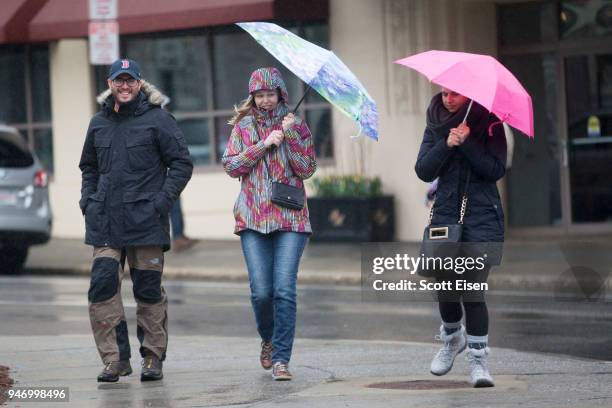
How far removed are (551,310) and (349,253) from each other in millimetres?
5349

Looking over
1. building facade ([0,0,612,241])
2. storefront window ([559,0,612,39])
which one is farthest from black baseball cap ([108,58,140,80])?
storefront window ([559,0,612,39])

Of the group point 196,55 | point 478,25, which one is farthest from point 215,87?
point 478,25

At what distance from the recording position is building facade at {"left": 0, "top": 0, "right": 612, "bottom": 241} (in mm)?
18766

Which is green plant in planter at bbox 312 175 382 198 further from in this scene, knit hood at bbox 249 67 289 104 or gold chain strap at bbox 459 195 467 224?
gold chain strap at bbox 459 195 467 224

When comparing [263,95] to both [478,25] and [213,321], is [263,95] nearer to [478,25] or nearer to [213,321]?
[213,321]

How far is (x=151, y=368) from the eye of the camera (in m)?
8.59

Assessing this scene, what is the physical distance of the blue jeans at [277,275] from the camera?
28.1 feet

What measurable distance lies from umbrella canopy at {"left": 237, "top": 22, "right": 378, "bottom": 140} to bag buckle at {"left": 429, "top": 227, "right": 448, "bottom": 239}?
2.43 ft

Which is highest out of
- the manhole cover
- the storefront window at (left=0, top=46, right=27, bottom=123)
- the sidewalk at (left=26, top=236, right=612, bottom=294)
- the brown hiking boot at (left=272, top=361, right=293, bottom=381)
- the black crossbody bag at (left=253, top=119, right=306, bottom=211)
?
the storefront window at (left=0, top=46, right=27, bottom=123)

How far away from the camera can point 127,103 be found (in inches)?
335

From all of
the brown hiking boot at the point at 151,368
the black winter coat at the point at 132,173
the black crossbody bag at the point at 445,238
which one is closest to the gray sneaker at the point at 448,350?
the black crossbody bag at the point at 445,238

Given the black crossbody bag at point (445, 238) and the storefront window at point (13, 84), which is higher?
the storefront window at point (13, 84)

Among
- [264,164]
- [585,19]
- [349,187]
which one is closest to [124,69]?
[264,164]

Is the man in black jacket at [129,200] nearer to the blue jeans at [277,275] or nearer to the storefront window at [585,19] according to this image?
the blue jeans at [277,275]
